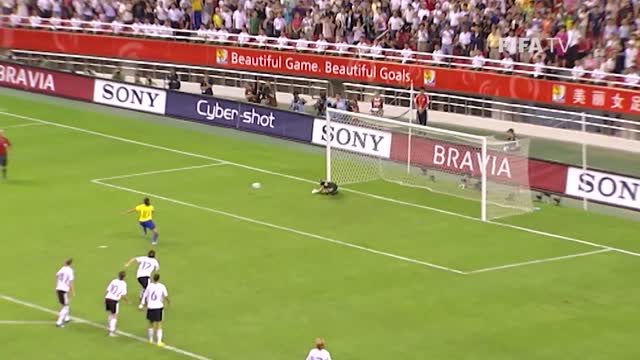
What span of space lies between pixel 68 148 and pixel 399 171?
12.9 meters

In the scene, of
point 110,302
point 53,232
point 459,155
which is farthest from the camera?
point 459,155

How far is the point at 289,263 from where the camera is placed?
39156 millimetres

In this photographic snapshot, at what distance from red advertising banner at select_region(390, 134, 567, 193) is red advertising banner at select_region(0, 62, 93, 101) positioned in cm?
1834

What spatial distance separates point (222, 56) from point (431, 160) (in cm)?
1831

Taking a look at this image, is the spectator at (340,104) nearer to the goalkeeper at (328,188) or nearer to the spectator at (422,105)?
the spectator at (422,105)

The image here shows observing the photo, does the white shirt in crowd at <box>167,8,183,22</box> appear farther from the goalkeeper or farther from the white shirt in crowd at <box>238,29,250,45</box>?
the goalkeeper

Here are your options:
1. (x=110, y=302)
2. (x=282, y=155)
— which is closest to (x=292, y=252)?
(x=110, y=302)

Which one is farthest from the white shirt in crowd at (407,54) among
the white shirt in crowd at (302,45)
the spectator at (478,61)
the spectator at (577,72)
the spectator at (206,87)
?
the spectator at (206,87)

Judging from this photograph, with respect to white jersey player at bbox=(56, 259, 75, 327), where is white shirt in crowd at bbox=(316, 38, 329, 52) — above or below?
above

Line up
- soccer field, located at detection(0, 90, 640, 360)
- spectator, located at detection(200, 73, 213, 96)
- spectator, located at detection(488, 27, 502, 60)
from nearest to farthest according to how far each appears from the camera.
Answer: soccer field, located at detection(0, 90, 640, 360) < spectator, located at detection(488, 27, 502, 60) < spectator, located at detection(200, 73, 213, 96)

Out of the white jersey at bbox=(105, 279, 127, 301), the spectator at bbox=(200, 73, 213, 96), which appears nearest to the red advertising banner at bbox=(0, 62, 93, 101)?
the spectator at bbox=(200, 73, 213, 96)

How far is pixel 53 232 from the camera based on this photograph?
42156 mm

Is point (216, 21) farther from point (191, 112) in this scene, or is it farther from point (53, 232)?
point (53, 232)

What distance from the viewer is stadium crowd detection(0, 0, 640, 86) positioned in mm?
52562
